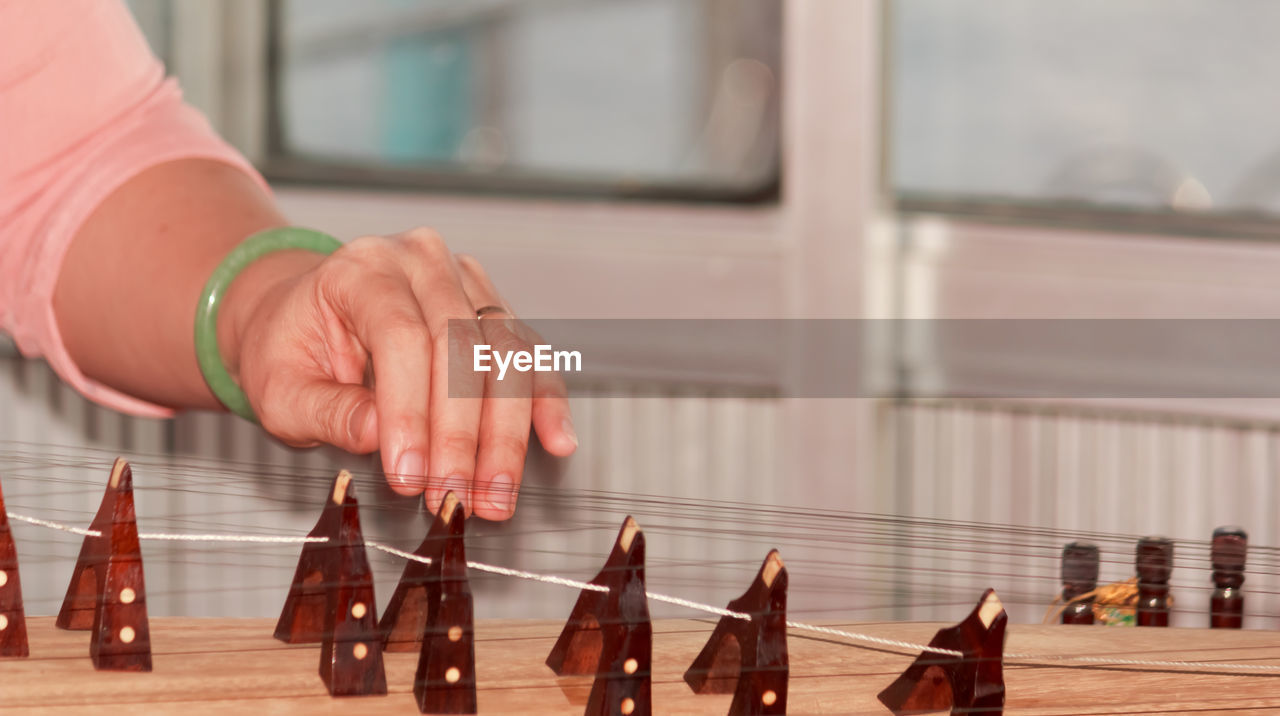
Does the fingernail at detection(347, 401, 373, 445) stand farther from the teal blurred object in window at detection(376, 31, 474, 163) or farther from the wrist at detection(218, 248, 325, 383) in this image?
the teal blurred object in window at detection(376, 31, 474, 163)

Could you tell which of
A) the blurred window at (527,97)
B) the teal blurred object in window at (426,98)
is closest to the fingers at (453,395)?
the blurred window at (527,97)

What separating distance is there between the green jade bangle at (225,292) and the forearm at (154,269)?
22mm

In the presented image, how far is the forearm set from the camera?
103 centimetres

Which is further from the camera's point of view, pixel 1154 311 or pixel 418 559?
pixel 1154 311

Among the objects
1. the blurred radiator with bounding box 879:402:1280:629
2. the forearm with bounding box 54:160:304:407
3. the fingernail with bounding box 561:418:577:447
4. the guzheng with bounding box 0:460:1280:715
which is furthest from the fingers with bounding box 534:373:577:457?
the blurred radiator with bounding box 879:402:1280:629

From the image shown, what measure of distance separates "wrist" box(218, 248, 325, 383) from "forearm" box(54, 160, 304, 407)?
40 millimetres

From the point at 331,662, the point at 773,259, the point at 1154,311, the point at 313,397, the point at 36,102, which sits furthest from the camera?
the point at 773,259

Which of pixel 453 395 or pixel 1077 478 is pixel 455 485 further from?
pixel 1077 478

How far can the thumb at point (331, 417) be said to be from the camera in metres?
0.85

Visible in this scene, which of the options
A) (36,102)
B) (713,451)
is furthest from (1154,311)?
(36,102)

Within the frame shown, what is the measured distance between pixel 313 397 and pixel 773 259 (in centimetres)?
127

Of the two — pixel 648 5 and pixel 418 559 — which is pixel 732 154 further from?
pixel 418 559

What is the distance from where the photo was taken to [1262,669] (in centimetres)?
91

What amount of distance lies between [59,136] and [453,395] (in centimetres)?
50
